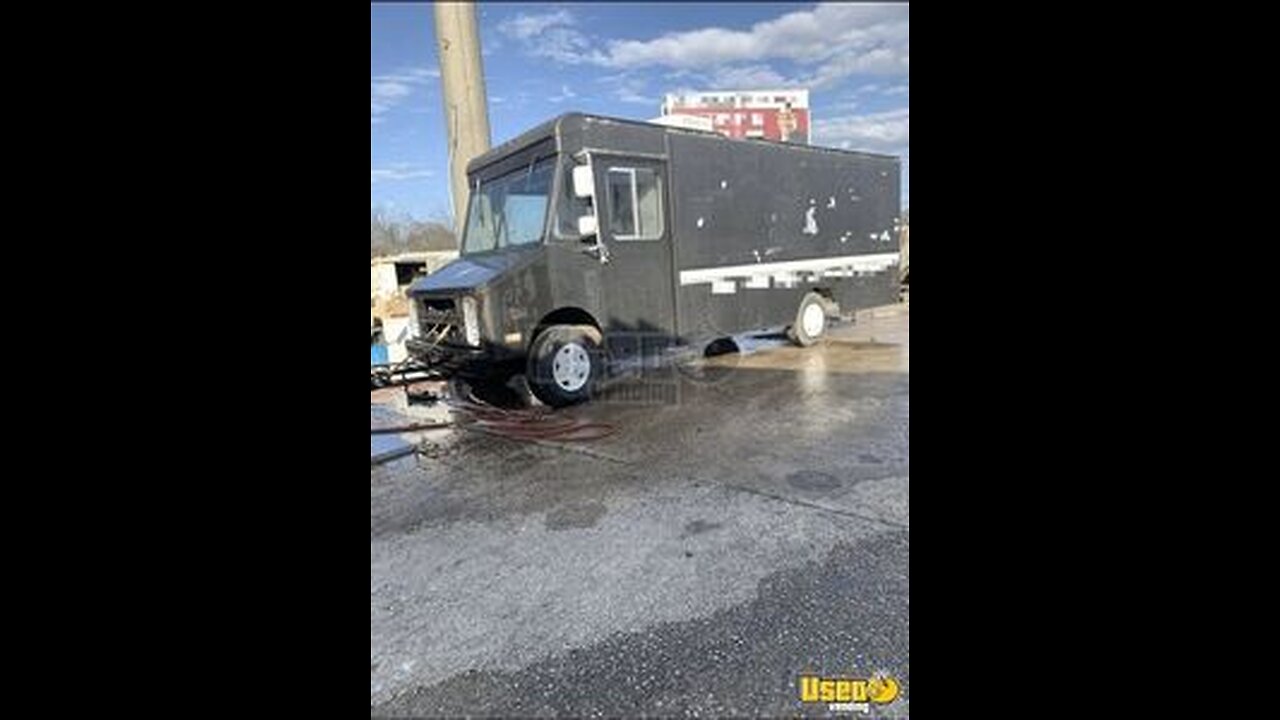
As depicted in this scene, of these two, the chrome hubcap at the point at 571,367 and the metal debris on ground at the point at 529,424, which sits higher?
the chrome hubcap at the point at 571,367

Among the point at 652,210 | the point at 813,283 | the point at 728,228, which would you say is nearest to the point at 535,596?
the point at 652,210

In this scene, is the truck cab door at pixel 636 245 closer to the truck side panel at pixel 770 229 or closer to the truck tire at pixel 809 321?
the truck side panel at pixel 770 229

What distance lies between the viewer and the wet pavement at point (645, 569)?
7.46 feet

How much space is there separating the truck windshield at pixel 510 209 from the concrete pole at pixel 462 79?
253 inches

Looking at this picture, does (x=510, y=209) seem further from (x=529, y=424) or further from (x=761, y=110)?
(x=761, y=110)

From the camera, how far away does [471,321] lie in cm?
620

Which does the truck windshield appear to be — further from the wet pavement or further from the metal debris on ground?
the wet pavement

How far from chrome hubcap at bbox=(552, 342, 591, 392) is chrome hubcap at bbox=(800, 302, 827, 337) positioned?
4450 millimetres

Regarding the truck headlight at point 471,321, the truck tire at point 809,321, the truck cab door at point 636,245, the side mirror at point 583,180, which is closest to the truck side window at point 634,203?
the truck cab door at point 636,245

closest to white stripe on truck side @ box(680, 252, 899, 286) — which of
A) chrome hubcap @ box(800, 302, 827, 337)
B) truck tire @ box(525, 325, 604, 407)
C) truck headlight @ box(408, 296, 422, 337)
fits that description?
chrome hubcap @ box(800, 302, 827, 337)

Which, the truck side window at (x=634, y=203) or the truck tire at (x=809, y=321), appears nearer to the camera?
the truck side window at (x=634, y=203)
